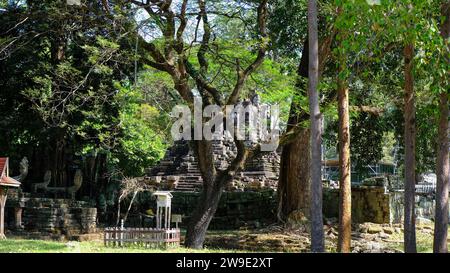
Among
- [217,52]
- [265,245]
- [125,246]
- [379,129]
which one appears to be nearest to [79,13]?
[217,52]

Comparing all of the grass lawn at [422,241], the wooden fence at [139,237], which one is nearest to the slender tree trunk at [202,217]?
the wooden fence at [139,237]

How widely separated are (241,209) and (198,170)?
625 cm

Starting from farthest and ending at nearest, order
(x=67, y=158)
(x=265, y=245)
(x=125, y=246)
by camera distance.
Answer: (x=67, y=158) < (x=265, y=245) < (x=125, y=246)

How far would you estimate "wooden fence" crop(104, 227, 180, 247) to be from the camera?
47.8 ft

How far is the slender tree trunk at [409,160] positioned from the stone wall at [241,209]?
13.4m

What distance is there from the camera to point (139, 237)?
48.1 ft

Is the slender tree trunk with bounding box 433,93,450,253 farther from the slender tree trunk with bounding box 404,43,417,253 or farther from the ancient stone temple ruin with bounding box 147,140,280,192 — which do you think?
the ancient stone temple ruin with bounding box 147,140,280,192

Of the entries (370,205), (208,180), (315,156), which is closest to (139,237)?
(208,180)

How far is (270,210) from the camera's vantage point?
86.6 ft

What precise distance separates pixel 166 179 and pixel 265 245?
1358 cm

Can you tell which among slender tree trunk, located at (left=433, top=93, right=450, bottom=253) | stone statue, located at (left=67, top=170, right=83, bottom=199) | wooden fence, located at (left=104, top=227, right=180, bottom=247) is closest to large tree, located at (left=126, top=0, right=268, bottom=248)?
wooden fence, located at (left=104, top=227, right=180, bottom=247)

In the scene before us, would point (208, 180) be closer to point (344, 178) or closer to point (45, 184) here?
point (344, 178)
